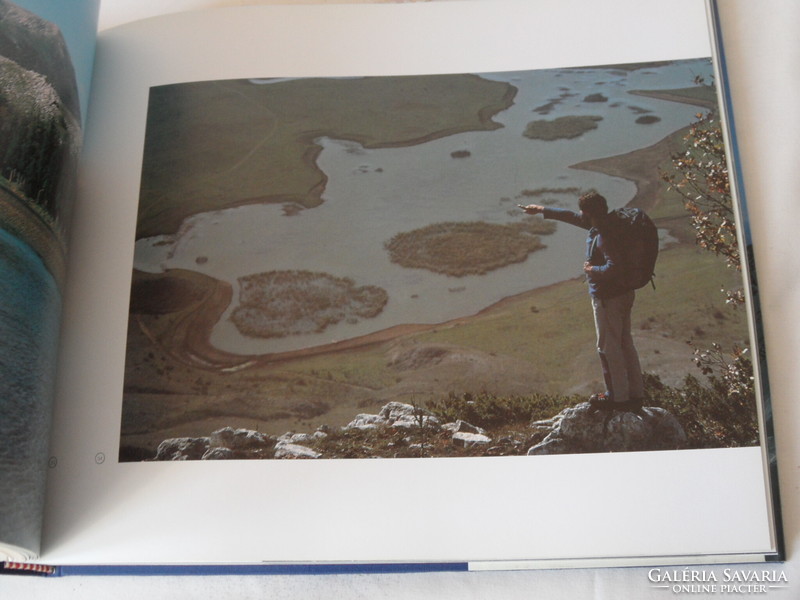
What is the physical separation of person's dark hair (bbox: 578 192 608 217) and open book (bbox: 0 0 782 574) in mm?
11

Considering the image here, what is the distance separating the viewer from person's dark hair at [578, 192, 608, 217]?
3.72 ft

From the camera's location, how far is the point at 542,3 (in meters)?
1.24

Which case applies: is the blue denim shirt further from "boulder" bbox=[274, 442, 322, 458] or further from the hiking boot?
"boulder" bbox=[274, 442, 322, 458]

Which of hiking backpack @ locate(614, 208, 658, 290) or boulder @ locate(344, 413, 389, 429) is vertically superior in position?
hiking backpack @ locate(614, 208, 658, 290)

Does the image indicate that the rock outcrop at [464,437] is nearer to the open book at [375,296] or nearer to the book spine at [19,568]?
the open book at [375,296]

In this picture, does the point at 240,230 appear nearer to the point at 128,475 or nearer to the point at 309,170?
the point at 309,170

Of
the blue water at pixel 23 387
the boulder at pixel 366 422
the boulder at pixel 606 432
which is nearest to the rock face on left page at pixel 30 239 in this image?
the blue water at pixel 23 387

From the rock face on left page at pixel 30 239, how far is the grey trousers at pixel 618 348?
2.72 ft

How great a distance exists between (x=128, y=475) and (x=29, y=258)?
343 millimetres

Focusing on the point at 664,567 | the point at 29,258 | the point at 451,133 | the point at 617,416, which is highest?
the point at 451,133

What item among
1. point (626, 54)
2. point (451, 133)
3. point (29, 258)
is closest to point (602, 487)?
point (451, 133)

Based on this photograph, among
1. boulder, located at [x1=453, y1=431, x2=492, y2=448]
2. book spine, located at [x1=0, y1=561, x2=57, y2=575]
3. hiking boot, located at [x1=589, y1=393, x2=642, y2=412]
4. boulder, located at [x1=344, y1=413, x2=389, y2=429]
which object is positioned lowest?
book spine, located at [x1=0, y1=561, x2=57, y2=575]

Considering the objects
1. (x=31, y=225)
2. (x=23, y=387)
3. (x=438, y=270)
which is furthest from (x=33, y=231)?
(x=438, y=270)

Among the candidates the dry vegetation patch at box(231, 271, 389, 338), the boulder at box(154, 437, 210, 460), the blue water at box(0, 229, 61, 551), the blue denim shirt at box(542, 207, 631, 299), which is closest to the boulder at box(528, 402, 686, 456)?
the blue denim shirt at box(542, 207, 631, 299)
